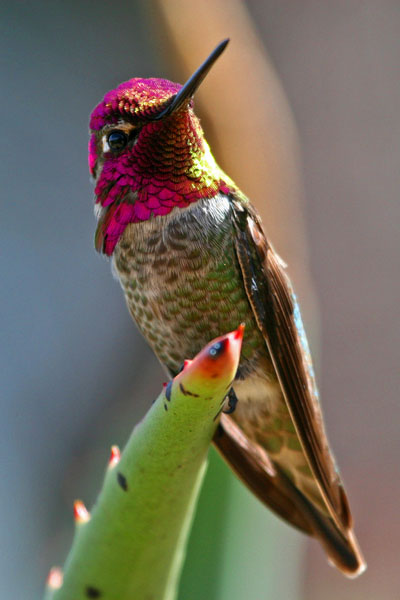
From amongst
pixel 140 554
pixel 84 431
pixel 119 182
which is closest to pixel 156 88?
pixel 119 182

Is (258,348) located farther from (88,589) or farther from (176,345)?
(88,589)

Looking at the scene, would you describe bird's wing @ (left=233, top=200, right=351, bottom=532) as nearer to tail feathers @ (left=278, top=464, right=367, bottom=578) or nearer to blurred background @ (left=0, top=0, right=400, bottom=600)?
tail feathers @ (left=278, top=464, right=367, bottom=578)

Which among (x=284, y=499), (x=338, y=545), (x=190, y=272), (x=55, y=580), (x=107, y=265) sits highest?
(x=107, y=265)

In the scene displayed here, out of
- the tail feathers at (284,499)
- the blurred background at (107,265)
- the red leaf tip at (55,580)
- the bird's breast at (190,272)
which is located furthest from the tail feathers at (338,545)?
the blurred background at (107,265)

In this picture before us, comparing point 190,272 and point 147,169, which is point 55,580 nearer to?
point 190,272

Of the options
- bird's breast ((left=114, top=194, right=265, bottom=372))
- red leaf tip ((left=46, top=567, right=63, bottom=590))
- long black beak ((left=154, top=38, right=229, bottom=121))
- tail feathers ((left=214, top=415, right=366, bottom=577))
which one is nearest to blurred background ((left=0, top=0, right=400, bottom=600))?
tail feathers ((left=214, top=415, right=366, bottom=577))

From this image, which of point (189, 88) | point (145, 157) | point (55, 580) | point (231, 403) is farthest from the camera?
point (231, 403)

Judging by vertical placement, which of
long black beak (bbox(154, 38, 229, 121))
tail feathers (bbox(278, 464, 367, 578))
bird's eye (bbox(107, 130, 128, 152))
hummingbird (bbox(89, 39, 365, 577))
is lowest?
tail feathers (bbox(278, 464, 367, 578))

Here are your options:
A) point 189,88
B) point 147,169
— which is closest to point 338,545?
point 147,169
